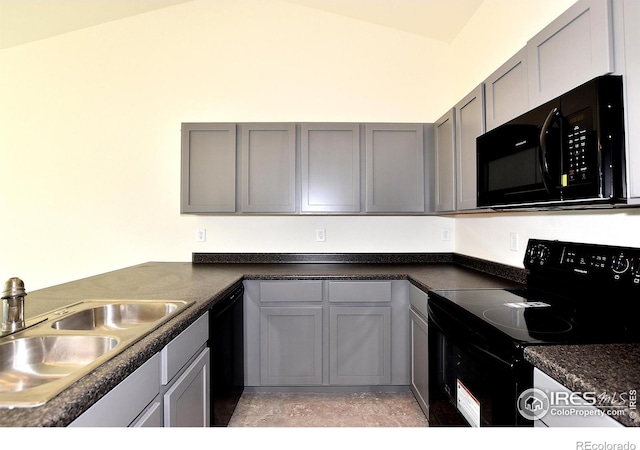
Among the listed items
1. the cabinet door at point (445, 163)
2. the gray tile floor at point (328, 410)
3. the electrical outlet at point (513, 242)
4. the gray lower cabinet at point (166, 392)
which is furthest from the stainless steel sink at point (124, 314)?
the electrical outlet at point (513, 242)

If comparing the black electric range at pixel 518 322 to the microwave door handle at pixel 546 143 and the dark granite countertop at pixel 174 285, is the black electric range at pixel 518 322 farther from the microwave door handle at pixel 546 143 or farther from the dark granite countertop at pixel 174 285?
the microwave door handle at pixel 546 143

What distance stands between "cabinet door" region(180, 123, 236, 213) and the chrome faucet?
4.86ft

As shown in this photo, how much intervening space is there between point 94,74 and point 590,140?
11.7 ft

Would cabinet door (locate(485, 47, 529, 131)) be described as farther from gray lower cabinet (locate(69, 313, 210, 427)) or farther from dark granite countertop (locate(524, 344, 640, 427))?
gray lower cabinet (locate(69, 313, 210, 427))

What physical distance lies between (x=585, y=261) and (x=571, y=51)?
0.86m

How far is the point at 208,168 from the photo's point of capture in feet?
8.47

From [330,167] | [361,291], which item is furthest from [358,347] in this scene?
[330,167]

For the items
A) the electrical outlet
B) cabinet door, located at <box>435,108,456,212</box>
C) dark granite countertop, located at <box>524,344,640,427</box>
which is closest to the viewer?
dark granite countertop, located at <box>524,344,640,427</box>

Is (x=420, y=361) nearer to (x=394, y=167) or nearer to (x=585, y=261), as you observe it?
(x=585, y=261)

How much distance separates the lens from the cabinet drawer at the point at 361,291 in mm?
2322

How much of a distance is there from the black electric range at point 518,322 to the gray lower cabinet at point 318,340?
0.63 meters

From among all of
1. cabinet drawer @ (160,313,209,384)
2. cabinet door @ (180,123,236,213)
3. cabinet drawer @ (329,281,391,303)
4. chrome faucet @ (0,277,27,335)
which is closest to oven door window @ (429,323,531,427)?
cabinet drawer @ (329,281,391,303)

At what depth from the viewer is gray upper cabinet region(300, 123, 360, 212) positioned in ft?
8.45

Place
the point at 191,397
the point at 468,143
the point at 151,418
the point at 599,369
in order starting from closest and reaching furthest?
the point at 599,369, the point at 151,418, the point at 191,397, the point at 468,143
